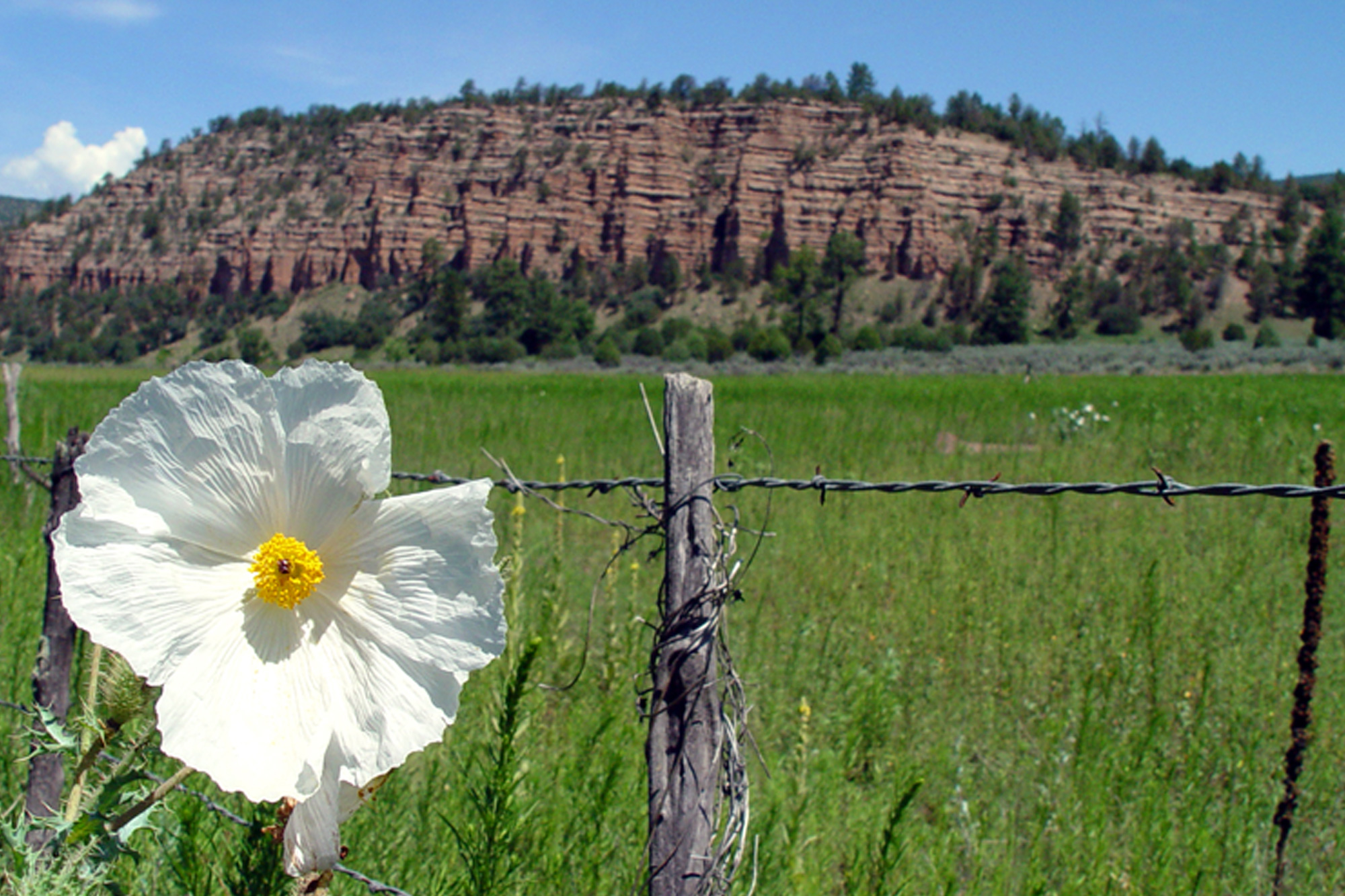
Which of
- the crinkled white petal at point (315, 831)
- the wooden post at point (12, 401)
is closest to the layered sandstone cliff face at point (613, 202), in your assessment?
the wooden post at point (12, 401)

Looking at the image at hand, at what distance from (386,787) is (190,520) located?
188 centimetres

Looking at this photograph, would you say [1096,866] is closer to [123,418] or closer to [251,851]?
[251,851]

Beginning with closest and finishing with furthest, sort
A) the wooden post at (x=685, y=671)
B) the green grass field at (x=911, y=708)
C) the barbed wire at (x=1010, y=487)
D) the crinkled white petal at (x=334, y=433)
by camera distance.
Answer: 1. the crinkled white petal at (x=334, y=433)
2. the wooden post at (x=685, y=671)
3. the barbed wire at (x=1010, y=487)
4. the green grass field at (x=911, y=708)

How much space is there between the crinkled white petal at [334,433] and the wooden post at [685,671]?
626 mm

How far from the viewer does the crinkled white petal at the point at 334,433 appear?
2.62 feet

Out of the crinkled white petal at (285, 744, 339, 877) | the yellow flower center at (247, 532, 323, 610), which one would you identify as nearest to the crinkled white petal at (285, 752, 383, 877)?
the crinkled white petal at (285, 744, 339, 877)

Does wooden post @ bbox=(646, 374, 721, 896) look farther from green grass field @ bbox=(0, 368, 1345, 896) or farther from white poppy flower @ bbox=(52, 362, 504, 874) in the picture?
white poppy flower @ bbox=(52, 362, 504, 874)

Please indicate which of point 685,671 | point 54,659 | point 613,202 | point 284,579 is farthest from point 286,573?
point 613,202

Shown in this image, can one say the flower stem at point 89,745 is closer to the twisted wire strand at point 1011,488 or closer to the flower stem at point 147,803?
the flower stem at point 147,803

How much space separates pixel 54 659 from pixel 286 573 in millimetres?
1309

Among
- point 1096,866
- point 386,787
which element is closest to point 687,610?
point 386,787

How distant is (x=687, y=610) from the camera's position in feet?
4.52

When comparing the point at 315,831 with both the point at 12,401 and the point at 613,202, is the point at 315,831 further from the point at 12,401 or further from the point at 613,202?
the point at 613,202

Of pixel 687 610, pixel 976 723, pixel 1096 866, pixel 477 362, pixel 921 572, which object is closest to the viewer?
pixel 687 610
